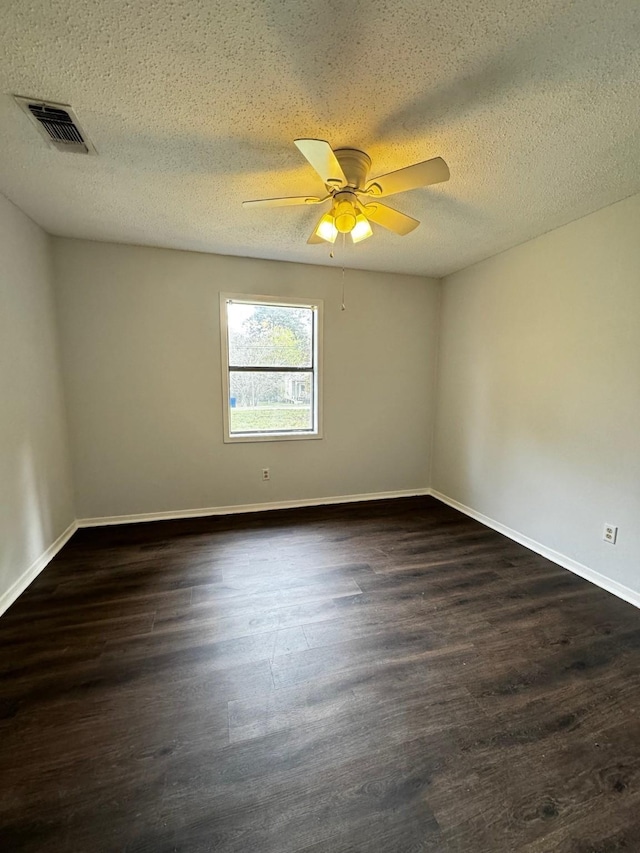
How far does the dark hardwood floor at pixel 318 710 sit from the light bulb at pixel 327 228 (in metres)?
2.18

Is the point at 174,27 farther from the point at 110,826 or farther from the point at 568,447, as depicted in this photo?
the point at 568,447

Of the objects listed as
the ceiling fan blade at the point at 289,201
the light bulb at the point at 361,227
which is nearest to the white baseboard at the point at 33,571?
the ceiling fan blade at the point at 289,201

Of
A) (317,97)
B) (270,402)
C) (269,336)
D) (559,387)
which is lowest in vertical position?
Answer: (270,402)

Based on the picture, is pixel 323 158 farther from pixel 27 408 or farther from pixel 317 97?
pixel 27 408

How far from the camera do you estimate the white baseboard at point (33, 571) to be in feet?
6.85

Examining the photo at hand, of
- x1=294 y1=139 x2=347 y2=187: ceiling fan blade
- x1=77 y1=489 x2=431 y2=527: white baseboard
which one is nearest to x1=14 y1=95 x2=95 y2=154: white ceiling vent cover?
x1=294 y1=139 x2=347 y2=187: ceiling fan blade

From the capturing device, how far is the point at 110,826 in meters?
1.06

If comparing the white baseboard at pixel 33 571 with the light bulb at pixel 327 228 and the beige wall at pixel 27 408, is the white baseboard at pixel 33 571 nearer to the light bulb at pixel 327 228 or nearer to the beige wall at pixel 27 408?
the beige wall at pixel 27 408

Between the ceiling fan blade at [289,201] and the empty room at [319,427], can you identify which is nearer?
the empty room at [319,427]

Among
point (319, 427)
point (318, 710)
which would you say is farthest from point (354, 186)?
point (318, 710)

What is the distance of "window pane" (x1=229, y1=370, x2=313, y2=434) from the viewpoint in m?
3.49

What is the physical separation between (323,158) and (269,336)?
2.16 meters

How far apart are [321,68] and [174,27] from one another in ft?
1.64

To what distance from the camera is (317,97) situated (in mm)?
1394
